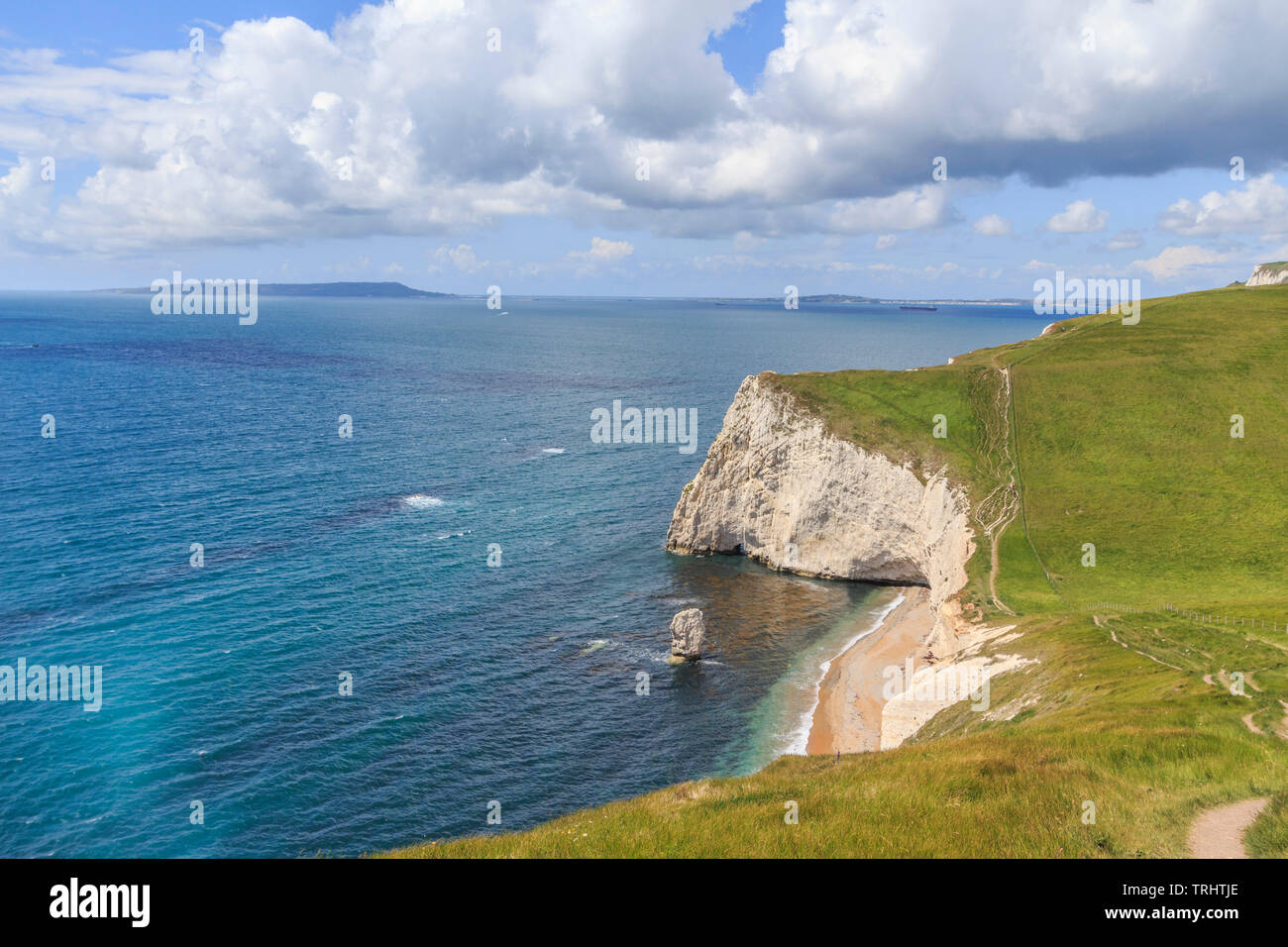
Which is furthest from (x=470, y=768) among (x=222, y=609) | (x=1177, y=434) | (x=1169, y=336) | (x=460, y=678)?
(x=1169, y=336)

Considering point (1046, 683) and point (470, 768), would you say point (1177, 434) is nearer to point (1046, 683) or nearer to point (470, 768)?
point (1046, 683)
